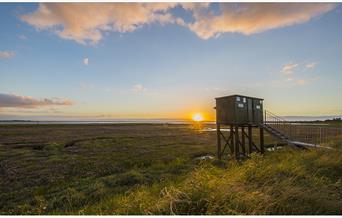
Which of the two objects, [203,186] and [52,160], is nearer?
[203,186]

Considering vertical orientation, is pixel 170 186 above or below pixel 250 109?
below

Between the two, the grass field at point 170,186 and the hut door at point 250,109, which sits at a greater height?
the hut door at point 250,109

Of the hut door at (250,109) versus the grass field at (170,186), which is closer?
the grass field at (170,186)

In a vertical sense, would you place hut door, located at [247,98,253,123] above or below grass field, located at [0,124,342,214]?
above

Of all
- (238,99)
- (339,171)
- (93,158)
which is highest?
(238,99)

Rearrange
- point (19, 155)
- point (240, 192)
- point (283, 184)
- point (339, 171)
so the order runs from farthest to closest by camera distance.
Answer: point (19, 155), point (339, 171), point (283, 184), point (240, 192)

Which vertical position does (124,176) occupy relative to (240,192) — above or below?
below

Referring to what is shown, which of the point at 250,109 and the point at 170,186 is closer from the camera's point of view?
the point at 170,186

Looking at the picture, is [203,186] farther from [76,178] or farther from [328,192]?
[76,178]

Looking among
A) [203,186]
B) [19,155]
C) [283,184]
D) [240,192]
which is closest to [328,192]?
[283,184]

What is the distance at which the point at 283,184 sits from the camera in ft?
21.3

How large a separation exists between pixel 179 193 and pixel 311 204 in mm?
3019

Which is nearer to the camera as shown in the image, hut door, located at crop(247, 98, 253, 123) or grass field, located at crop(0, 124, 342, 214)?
grass field, located at crop(0, 124, 342, 214)

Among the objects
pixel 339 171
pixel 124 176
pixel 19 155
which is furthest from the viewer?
pixel 19 155
